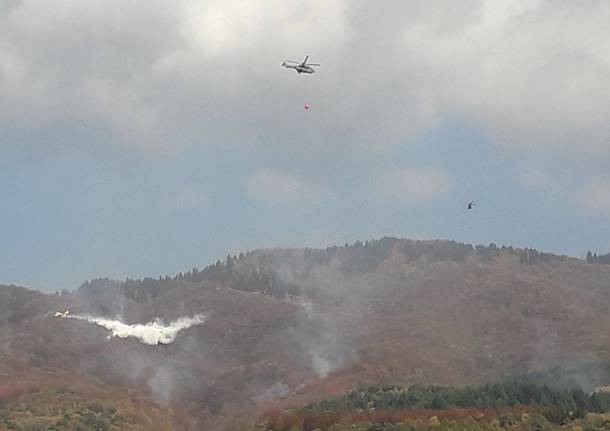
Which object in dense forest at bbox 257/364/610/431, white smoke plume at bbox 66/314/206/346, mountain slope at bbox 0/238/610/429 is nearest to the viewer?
dense forest at bbox 257/364/610/431

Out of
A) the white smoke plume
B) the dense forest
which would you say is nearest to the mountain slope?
the white smoke plume

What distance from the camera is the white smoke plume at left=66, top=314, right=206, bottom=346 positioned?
155250 millimetres

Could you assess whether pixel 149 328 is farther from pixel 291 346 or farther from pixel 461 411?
pixel 461 411

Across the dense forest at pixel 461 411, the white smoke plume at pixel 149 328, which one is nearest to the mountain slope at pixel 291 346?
the white smoke plume at pixel 149 328

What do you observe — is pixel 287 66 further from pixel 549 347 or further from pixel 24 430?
pixel 549 347

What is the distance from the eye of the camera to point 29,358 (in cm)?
13425

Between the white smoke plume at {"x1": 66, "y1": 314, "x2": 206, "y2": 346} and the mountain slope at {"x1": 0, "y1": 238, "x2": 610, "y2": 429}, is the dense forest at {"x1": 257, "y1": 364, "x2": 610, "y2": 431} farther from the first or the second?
the white smoke plume at {"x1": 66, "y1": 314, "x2": 206, "y2": 346}

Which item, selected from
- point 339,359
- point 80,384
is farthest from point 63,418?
point 339,359

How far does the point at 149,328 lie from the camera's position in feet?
Answer: 531

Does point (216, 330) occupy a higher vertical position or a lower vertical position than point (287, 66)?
lower

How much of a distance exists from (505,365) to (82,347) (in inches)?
2905

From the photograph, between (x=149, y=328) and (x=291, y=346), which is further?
(x=149, y=328)

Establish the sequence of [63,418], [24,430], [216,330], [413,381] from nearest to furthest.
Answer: [24,430] → [63,418] → [413,381] → [216,330]

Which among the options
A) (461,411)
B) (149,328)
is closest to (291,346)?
(149,328)
